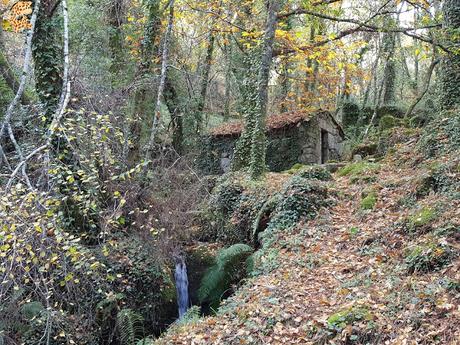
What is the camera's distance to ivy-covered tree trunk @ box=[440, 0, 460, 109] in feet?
33.0

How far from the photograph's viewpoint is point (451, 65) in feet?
33.7

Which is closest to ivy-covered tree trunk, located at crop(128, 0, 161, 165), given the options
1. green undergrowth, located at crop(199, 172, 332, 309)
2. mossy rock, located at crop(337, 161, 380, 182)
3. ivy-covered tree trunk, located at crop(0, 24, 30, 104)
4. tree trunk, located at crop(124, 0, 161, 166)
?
tree trunk, located at crop(124, 0, 161, 166)

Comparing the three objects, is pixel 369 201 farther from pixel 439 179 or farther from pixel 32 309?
pixel 32 309

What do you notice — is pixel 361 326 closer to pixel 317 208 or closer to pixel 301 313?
pixel 301 313

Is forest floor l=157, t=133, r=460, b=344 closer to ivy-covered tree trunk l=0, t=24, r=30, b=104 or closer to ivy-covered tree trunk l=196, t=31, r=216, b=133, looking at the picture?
ivy-covered tree trunk l=0, t=24, r=30, b=104

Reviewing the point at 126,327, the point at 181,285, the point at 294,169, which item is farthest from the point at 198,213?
the point at 126,327

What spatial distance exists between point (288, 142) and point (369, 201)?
7.08 m

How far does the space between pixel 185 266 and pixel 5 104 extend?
695cm

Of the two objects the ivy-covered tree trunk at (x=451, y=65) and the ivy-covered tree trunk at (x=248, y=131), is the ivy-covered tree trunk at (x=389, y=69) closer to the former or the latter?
the ivy-covered tree trunk at (x=248, y=131)

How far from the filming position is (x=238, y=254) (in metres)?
8.53

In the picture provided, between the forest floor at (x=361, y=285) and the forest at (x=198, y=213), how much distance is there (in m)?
0.03

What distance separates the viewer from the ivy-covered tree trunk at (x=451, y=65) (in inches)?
396

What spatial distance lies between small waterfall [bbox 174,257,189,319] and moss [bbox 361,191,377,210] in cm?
422

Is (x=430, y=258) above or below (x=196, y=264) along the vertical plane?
above
